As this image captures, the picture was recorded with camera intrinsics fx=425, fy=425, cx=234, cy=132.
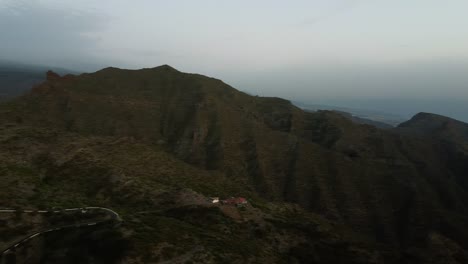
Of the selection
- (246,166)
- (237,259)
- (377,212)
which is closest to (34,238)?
(237,259)

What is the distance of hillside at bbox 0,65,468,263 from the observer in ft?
241

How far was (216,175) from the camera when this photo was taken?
115m

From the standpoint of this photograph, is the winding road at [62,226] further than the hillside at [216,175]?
No

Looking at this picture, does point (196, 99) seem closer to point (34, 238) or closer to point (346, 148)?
point (346, 148)

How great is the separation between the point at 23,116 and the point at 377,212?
11661 cm

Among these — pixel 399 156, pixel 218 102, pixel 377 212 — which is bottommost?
pixel 377 212

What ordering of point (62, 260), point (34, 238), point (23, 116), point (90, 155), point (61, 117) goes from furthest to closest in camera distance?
point (61, 117) → point (23, 116) → point (90, 155) → point (34, 238) → point (62, 260)

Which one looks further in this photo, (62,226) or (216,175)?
(216,175)

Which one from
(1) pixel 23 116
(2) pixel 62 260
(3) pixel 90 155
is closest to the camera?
(2) pixel 62 260

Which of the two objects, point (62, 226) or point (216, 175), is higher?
point (62, 226)

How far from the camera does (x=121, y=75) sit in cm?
18525

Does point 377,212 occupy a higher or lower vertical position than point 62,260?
Answer: lower

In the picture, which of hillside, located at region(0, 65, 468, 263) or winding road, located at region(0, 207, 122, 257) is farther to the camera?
hillside, located at region(0, 65, 468, 263)

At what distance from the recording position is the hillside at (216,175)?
241ft
